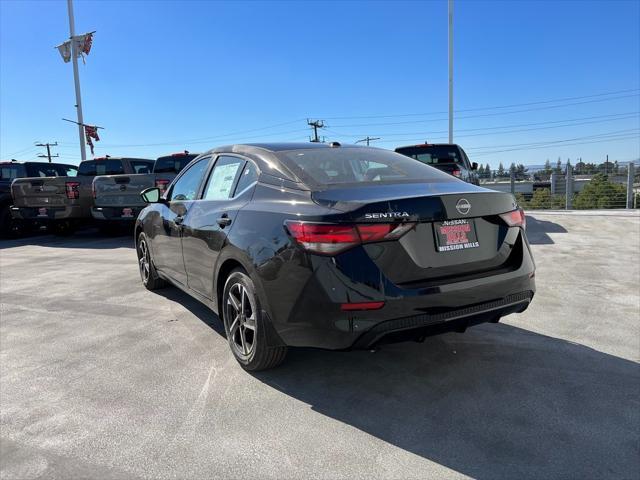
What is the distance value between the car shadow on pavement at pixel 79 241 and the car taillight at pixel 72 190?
1.16 meters

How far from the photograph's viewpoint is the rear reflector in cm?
253

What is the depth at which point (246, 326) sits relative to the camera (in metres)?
3.31

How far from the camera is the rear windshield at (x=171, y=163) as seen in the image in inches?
471

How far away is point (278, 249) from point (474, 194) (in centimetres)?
128

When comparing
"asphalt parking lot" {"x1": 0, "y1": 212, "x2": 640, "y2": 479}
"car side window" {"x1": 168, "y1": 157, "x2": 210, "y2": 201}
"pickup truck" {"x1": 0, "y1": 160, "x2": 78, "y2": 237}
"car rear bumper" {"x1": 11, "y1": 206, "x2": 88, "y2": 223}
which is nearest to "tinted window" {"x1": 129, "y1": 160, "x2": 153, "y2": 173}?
"car rear bumper" {"x1": 11, "y1": 206, "x2": 88, "y2": 223}

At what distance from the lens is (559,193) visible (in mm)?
17281

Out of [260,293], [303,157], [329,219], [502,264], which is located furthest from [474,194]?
[260,293]

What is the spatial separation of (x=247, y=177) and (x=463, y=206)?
161 centimetres

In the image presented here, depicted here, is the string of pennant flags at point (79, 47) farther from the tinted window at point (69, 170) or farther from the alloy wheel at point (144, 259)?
the alloy wheel at point (144, 259)

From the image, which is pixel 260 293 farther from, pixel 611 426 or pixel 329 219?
pixel 611 426

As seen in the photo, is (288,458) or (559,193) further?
(559,193)

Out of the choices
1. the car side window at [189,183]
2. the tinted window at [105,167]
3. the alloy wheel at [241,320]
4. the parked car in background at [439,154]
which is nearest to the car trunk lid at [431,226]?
the alloy wheel at [241,320]

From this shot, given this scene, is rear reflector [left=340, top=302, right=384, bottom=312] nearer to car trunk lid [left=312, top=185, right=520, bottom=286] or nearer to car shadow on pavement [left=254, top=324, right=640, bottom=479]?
car trunk lid [left=312, top=185, right=520, bottom=286]

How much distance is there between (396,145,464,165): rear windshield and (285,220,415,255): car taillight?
7911mm
